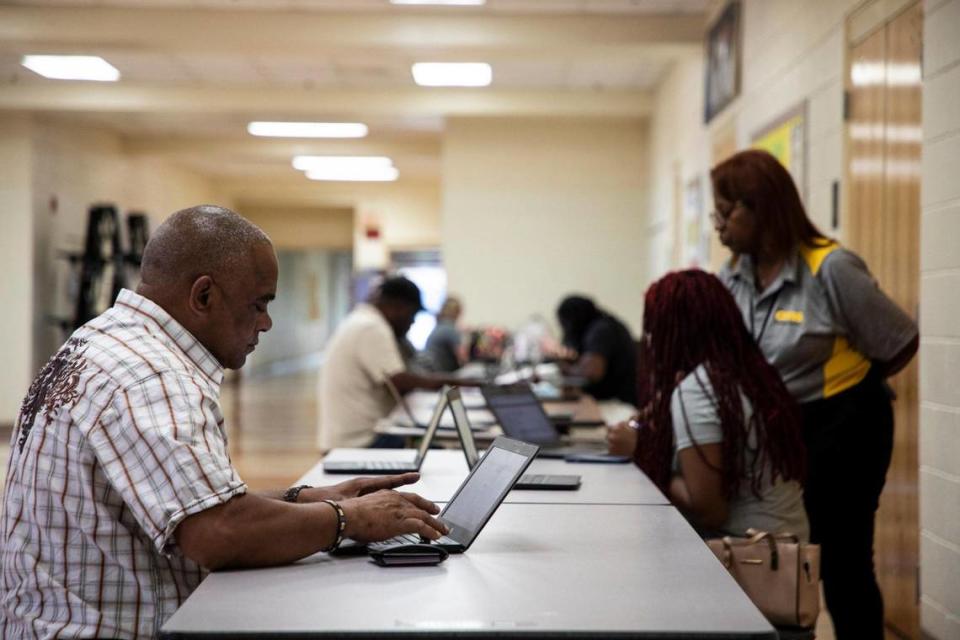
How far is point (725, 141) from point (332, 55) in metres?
3.16

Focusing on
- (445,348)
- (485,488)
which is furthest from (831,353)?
(445,348)

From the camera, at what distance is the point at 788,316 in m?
3.19

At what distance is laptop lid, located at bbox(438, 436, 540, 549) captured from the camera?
203 centimetres

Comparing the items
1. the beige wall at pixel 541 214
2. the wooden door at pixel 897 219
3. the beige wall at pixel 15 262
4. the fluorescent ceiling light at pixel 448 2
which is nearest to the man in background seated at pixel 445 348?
the beige wall at pixel 541 214

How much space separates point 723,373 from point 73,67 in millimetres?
8267

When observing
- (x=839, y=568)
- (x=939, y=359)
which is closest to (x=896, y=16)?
(x=939, y=359)

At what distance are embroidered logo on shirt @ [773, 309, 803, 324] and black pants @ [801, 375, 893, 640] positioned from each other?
235mm

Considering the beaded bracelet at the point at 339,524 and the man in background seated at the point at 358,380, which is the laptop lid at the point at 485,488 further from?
the man in background seated at the point at 358,380

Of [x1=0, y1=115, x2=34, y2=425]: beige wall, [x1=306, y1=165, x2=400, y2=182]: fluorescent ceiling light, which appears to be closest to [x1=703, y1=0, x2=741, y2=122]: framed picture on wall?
[x1=0, y1=115, x2=34, y2=425]: beige wall

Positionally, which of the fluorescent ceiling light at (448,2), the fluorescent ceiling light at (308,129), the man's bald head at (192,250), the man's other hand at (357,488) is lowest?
the man's other hand at (357,488)

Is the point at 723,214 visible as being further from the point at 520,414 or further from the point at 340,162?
the point at 340,162

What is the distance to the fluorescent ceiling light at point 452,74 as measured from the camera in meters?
9.37

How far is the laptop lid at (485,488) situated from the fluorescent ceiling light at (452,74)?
6.95m

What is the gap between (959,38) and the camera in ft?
10.1
